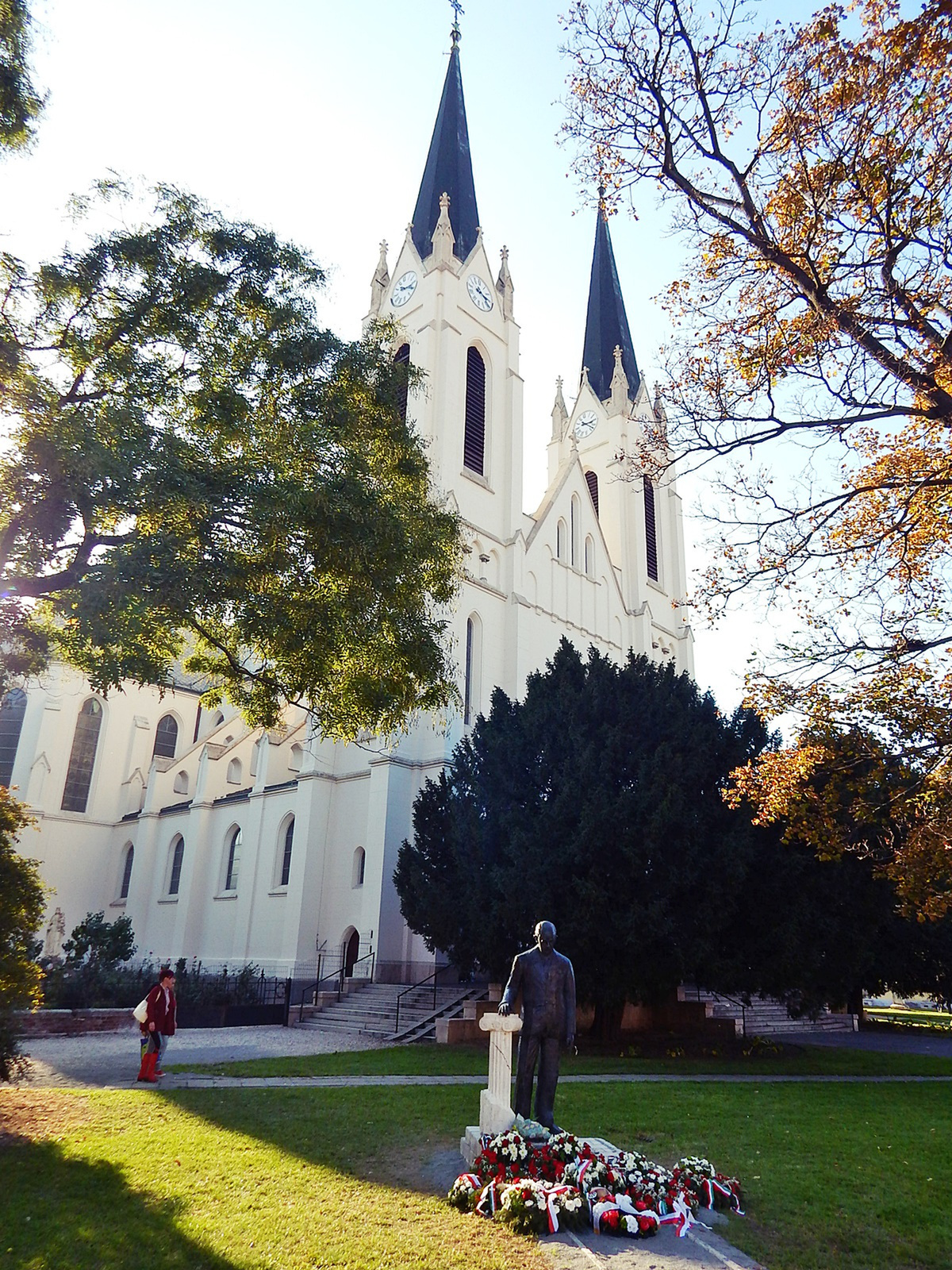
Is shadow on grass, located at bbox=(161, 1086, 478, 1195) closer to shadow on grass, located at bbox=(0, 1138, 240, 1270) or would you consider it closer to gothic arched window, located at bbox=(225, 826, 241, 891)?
shadow on grass, located at bbox=(0, 1138, 240, 1270)

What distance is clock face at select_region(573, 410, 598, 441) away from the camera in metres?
43.8

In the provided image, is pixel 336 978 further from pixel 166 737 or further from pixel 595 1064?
pixel 166 737

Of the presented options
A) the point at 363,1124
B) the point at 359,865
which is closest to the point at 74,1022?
the point at 359,865

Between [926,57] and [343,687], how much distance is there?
10174 mm

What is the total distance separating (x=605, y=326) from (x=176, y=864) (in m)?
35.0

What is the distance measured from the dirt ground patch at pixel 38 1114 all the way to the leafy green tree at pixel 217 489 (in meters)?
4.49

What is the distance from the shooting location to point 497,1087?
23.5ft

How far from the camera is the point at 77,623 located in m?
9.86

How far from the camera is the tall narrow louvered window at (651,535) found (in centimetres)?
4178

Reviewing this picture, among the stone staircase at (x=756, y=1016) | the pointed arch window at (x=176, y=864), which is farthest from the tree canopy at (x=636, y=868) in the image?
the pointed arch window at (x=176, y=864)

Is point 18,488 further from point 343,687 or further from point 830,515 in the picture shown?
point 830,515

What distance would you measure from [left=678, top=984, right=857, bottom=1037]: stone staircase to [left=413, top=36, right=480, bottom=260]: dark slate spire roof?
29.5m

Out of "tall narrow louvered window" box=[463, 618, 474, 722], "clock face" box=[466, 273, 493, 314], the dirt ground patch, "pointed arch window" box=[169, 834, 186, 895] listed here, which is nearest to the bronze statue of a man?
the dirt ground patch

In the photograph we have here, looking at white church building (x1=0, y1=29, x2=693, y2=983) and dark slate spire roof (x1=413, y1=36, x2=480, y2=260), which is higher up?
dark slate spire roof (x1=413, y1=36, x2=480, y2=260)
